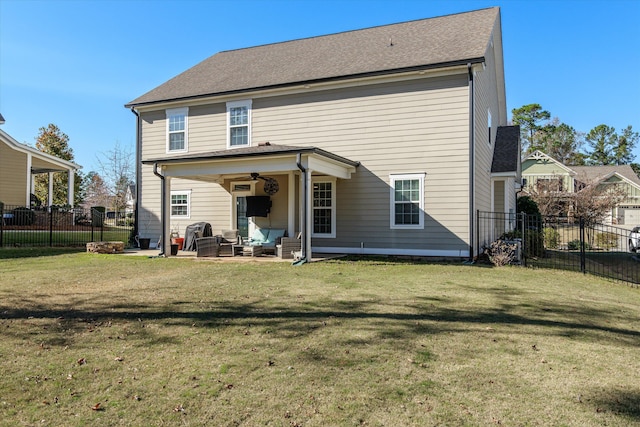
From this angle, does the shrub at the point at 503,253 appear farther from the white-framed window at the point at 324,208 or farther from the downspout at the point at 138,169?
the downspout at the point at 138,169

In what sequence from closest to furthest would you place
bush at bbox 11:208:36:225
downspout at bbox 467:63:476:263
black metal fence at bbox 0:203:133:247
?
1. downspout at bbox 467:63:476:263
2. black metal fence at bbox 0:203:133:247
3. bush at bbox 11:208:36:225

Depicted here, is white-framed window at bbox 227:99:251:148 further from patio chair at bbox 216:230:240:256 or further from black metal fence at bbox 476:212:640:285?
black metal fence at bbox 476:212:640:285

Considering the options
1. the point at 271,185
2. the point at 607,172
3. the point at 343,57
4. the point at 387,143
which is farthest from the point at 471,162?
the point at 607,172

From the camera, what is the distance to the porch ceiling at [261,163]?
11.2 meters

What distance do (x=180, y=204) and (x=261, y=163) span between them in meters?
5.60

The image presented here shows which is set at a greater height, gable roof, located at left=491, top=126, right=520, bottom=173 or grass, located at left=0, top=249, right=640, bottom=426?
gable roof, located at left=491, top=126, right=520, bottom=173

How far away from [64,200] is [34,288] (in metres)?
29.1

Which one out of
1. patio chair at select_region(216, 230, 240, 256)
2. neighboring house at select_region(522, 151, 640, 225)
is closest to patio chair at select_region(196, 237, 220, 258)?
patio chair at select_region(216, 230, 240, 256)

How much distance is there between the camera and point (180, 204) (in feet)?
52.4

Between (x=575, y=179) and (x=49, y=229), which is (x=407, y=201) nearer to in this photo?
(x=49, y=229)

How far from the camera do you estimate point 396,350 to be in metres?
4.36

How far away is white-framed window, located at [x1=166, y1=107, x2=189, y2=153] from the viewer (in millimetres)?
15867

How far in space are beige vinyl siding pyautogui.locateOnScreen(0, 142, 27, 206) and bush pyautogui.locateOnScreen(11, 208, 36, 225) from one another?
9.96 ft

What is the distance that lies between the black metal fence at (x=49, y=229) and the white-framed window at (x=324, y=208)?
7.76 m
